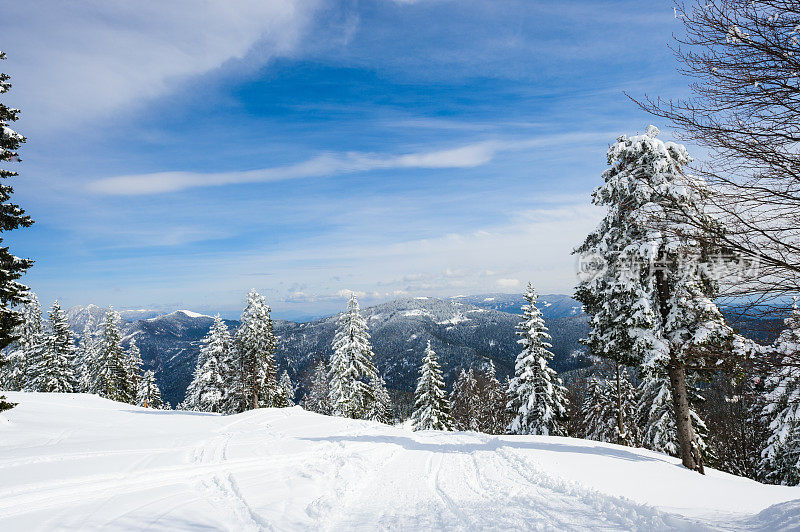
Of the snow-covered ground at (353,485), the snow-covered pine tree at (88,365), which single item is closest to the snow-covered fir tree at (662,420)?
the snow-covered ground at (353,485)

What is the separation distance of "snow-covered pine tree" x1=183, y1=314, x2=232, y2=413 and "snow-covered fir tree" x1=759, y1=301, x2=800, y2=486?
35.8 meters

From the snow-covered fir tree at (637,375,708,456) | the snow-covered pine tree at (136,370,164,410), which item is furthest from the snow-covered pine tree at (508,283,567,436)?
the snow-covered pine tree at (136,370,164,410)

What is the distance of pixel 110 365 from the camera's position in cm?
3912

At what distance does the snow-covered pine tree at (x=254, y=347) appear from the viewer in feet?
102

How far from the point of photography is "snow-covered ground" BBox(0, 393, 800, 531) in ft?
21.3

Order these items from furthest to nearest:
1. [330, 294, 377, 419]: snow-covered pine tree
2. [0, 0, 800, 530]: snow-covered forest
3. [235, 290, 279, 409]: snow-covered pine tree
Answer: [235, 290, 279, 409]: snow-covered pine tree
[330, 294, 377, 419]: snow-covered pine tree
[0, 0, 800, 530]: snow-covered forest

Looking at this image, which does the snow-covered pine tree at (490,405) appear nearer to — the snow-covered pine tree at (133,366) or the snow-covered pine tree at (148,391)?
the snow-covered pine tree at (133,366)

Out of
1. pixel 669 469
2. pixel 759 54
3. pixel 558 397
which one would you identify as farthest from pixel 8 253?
pixel 558 397

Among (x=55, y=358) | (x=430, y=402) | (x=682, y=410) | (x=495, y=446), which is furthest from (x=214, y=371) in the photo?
(x=682, y=410)

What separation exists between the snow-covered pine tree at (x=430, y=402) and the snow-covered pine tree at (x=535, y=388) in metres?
8.21

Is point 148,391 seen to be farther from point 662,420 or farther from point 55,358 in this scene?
point 662,420

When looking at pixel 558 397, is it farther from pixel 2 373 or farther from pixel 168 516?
pixel 2 373

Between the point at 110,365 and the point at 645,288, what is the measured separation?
156ft

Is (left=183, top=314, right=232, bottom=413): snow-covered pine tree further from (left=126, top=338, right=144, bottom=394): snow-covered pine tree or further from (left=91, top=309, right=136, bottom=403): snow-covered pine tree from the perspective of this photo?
(left=126, top=338, right=144, bottom=394): snow-covered pine tree
